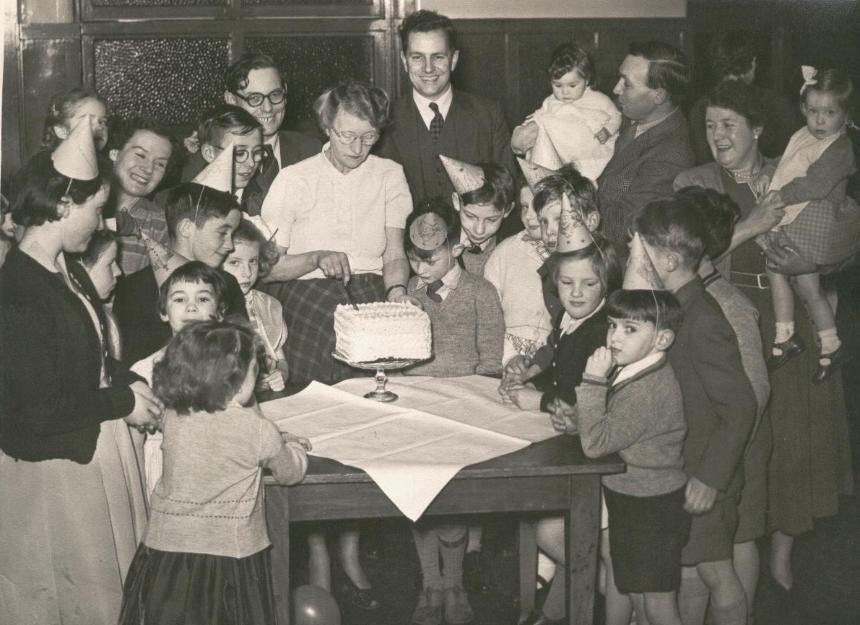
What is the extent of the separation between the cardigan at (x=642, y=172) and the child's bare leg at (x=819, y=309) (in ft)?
1.93

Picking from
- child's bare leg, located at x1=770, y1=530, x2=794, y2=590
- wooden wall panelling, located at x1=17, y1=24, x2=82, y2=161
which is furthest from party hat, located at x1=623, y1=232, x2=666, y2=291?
wooden wall panelling, located at x1=17, y1=24, x2=82, y2=161

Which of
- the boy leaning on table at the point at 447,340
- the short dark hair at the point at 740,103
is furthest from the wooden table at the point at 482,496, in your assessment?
the short dark hair at the point at 740,103

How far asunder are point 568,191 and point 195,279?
1258 mm

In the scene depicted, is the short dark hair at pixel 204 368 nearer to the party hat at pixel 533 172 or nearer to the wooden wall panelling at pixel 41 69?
the party hat at pixel 533 172

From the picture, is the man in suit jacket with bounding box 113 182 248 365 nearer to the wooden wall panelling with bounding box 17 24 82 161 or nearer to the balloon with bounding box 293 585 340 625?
the balloon with bounding box 293 585 340 625

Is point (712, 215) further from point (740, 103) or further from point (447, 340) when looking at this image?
point (447, 340)

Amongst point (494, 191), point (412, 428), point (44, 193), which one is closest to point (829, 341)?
point (494, 191)

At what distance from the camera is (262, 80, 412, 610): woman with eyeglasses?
370cm

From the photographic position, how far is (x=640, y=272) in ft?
9.61

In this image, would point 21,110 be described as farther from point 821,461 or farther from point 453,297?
point 821,461

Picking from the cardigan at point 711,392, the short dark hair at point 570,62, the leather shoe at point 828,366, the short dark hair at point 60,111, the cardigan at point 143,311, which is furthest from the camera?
the short dark hair at point 570,62

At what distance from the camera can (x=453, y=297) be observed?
142 inches

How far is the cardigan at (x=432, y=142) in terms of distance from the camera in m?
4.10

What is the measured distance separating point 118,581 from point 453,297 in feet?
4.66
